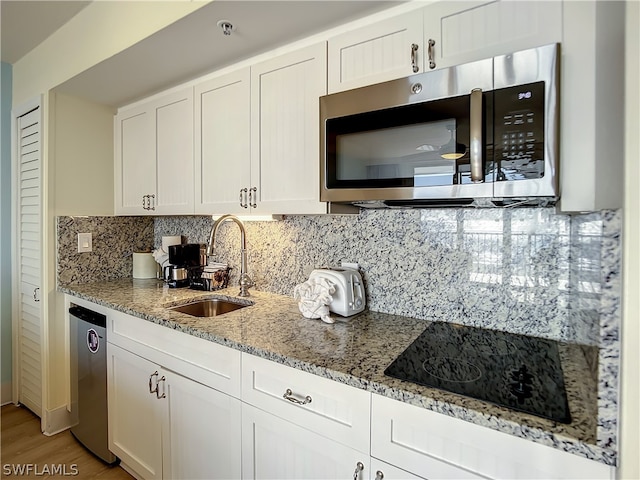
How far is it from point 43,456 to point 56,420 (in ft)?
0.94

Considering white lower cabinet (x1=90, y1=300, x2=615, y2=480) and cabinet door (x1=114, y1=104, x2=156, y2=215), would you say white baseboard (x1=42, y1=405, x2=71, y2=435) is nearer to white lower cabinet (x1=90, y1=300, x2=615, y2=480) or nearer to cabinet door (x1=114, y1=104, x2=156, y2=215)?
white lower cabinet (x1=90, y1=300, x2=615, y2=480)

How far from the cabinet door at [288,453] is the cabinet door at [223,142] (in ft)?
3.20

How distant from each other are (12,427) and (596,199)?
3428 millimetres

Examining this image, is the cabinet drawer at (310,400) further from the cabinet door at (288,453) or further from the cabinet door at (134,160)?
the cabinet door at (134,160)

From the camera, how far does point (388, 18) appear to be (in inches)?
51.9

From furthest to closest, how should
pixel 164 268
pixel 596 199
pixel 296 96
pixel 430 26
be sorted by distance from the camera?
pixel 164 268 < pixel 296 96 < pixel 430 26 < pixel 596 199

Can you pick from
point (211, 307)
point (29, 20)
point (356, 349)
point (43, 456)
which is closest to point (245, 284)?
point (211, 307)

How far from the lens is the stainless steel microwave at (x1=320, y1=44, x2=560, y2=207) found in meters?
0.99

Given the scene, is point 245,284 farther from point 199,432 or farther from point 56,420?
point 56,420

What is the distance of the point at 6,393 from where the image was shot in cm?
267

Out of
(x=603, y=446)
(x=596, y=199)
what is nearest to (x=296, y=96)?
(x=596, y=199)

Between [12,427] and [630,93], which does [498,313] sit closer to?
[630,93]

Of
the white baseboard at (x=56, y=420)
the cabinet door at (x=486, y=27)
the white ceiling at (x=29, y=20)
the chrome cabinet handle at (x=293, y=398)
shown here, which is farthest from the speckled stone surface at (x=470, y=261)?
the white baseboard at (x=56, y=420)

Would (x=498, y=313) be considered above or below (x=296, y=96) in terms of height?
below
